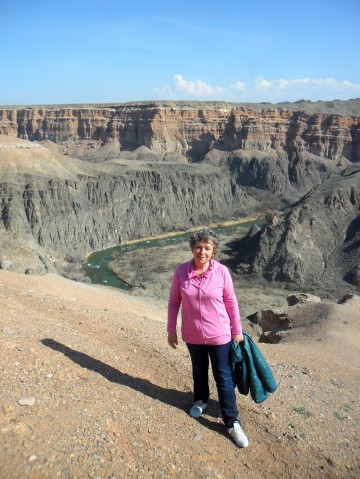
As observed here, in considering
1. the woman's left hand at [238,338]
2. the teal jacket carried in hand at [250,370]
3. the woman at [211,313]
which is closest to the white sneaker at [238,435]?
the woman at [211,313]

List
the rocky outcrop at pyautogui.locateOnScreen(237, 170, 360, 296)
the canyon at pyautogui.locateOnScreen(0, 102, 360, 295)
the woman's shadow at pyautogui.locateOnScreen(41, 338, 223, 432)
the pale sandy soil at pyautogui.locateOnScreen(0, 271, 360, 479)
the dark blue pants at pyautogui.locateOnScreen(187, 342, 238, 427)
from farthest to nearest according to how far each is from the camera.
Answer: the canyon at pyautogui.locateOnScreen(0, 102, 360, 295)
the rocky outcrop at pyautogui.locateOnScreen(237, 170, 360, 296)
the woman's shadow at pyautogui.locateOnScreen(41, 338, 223, 432)
the dark blue pants at pyautogui.locateOnScreen(187, 342, 238, 427)
the pale sandy soil at pyautogui.locateOnScreen(0, 271, 360, 479)

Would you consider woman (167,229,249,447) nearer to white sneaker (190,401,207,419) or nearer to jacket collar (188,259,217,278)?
jacket collar (188,259,217,278)

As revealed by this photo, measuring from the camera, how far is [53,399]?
5.00 m

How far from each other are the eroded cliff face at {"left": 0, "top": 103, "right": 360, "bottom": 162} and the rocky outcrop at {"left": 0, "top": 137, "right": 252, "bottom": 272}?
23.1 meters

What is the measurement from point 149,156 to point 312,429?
246 feet

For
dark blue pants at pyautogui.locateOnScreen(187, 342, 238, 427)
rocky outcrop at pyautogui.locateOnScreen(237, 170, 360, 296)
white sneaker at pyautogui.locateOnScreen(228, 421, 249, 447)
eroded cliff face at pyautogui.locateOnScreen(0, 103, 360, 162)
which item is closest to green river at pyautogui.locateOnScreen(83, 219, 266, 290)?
rocky outcrop at pyautogui.locateOnScreen(237, 170, 360, 296)

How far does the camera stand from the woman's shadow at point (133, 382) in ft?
19.0

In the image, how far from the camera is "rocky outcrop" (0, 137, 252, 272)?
3825cm

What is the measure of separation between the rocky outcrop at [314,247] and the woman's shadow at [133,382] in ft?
81.7

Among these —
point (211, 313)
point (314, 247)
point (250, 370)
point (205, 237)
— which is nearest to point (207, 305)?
point (211, 313)

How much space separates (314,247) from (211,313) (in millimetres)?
30903

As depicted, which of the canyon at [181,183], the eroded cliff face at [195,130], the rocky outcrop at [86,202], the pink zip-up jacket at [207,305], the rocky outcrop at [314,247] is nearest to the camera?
the pink zip-up jacket at [207,305]

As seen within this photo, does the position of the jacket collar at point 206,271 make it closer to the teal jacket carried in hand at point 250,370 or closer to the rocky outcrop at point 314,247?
the teal jacket carried in hand at point 250,370

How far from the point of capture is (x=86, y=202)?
45500mm
